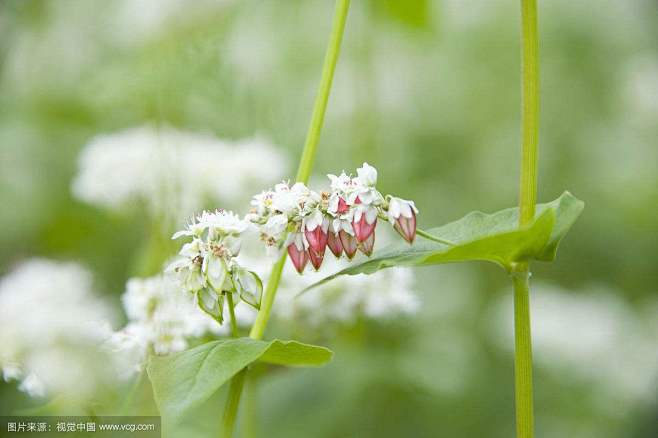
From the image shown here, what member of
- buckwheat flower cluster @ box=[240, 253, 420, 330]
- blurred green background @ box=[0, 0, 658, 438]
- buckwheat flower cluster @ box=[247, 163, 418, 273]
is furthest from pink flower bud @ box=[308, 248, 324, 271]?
buckwheat flower cluster @ box=[240, 253, 420, 330]

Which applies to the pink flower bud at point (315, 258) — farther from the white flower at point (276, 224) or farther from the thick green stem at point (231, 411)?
the thick green stem at point (231, 411)

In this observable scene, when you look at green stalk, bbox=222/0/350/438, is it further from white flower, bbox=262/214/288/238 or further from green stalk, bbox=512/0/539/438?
green stalk, bbox=512/0/539/438

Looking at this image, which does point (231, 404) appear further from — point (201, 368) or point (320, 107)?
point (320, 107)

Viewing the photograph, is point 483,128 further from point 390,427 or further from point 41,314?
point 41,314

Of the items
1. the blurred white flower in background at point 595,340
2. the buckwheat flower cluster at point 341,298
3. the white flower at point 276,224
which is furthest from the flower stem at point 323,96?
the blurred white flower in background at point 595,340

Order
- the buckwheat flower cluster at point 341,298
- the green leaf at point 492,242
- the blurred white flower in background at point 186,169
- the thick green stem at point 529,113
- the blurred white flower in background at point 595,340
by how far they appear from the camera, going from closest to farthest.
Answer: the green leaf at point 492,242
the thick green stem at point 529,113
the buckwheat flower cluster at point 341,298
the blurred white flower in background at point 186,169
the blurred white flower in background at point 595,340

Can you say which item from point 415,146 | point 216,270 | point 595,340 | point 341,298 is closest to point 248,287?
point 216,270
